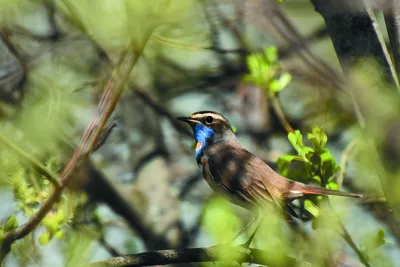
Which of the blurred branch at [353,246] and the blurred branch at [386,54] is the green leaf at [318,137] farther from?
the blurred branch at [353,246]

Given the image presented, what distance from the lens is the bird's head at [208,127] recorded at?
20.2 feet

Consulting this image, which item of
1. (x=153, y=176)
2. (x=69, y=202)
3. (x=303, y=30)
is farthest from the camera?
(x=303, y=30)

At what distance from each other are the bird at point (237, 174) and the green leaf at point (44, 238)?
5.08ft

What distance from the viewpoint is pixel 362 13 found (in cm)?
374

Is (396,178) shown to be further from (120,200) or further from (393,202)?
(120,200)

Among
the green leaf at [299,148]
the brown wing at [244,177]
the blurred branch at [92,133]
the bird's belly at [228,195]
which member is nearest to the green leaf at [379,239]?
the green leaf at [299,148]

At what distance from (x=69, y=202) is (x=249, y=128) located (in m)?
4.14

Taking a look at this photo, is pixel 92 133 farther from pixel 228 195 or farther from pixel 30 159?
pixel 228 195

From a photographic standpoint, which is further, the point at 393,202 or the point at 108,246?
A: the point at 108,246

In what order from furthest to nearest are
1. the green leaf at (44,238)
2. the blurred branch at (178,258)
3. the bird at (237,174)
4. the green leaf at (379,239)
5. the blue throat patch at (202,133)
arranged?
1. the blue throat patch at (202,133)
2. the bird at (237,174)
3. the green leaf at (44,238)
4. the blurred branch at (178,258)
5. the green leaf at (379,239)

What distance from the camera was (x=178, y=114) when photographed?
7.89m

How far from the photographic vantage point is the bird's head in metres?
6.16

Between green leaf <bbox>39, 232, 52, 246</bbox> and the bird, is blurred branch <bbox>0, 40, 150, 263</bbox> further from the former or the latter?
the bird

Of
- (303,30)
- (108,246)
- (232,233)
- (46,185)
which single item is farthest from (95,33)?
(303,30)
